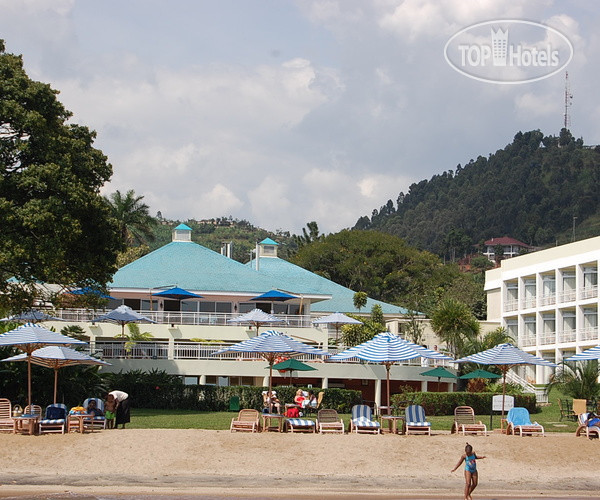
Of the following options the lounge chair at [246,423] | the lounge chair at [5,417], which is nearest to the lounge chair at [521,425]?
the lounge chair at [246,423]

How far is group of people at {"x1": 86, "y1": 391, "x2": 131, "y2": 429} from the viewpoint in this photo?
26.9 m

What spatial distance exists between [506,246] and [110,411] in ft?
474

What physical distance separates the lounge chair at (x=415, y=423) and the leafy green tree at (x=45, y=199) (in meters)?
12.2

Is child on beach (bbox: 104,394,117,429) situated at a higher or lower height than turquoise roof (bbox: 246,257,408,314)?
lower

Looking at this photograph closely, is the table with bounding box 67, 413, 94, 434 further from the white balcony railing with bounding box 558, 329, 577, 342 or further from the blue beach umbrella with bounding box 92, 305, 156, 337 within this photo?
the white balcony railing with bounding box 558, 329, 577, 342

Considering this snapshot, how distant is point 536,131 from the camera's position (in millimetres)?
198875

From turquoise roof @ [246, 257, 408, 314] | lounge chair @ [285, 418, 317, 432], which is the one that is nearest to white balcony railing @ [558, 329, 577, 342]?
turquoise roof @ [246, 257, 408, 314]

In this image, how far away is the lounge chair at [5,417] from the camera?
25672 mm

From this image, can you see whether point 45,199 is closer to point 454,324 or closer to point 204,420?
point 204,420

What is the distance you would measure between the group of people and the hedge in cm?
1166

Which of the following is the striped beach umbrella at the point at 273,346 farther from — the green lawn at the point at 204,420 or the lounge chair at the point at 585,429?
the lounge chair at the point at 585,429

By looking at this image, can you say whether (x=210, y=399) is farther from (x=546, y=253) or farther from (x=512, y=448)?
(x=546, y=253)

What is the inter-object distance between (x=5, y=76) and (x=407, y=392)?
1860 centimetres

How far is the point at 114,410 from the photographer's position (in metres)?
27.4
